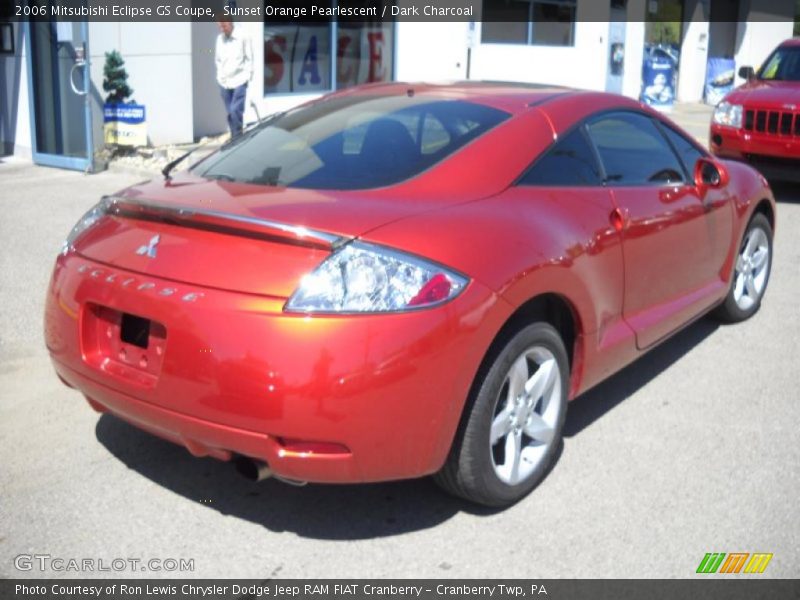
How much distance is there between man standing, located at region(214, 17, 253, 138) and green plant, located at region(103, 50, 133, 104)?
112cm

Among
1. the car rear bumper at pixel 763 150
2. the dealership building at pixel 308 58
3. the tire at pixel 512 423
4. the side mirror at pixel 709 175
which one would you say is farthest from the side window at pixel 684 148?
the car rear bumper at pixel 763 150

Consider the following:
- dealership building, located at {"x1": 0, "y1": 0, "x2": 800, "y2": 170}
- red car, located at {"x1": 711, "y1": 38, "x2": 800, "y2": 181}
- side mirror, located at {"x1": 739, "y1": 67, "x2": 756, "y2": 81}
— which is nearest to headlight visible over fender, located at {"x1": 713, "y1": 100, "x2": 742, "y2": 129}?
red car, located at {"x1": 711, "y1": 38, "x2": 800, "y2": 181}

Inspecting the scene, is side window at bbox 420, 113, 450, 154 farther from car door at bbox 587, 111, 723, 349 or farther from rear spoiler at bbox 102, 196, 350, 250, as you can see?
rear spoiler at bbox 102, 196, 350, 250

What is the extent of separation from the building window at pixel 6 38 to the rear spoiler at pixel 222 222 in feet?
29.9

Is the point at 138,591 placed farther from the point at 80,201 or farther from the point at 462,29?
the point at 462,29

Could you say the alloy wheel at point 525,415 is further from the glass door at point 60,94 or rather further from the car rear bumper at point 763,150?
the glass door at point 60,94

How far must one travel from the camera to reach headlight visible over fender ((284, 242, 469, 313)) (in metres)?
3.14

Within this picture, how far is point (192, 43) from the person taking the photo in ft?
41.6

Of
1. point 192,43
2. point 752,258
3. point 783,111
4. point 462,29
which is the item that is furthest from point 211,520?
point 462,29

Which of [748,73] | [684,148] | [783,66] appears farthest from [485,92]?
[748,73]

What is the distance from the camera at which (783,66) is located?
11.4 meters

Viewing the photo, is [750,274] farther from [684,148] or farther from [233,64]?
[233,64]

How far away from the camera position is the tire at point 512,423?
3488mm

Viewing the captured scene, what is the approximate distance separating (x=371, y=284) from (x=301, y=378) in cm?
38
